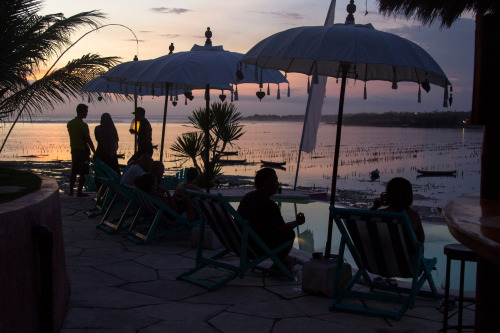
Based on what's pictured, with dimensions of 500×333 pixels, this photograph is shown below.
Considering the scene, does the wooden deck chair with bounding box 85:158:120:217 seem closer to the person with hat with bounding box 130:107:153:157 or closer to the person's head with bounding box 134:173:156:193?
the person's head with bounding box 134:173:156:193

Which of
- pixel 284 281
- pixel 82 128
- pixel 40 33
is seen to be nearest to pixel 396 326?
pixel 284 281

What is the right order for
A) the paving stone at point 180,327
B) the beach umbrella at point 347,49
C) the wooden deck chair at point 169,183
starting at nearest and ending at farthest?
the paving stone at point 180,327
the beach umbrella at point 347,49
the wooden deck chair at point 169,183

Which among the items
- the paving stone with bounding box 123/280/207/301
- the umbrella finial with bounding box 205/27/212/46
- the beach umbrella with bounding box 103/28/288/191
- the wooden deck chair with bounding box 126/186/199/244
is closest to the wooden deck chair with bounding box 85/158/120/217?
the wooden deck chair with bounding box 126/186/199/244

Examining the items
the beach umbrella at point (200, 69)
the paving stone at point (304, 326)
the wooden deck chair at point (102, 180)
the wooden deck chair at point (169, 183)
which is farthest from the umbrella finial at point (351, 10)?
the wooden deck chair at point (169, 183)

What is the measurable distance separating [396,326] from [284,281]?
1.34 m

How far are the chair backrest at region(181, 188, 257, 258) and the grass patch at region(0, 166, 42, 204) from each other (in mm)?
1219

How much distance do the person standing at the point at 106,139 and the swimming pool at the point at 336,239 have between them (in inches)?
98.8

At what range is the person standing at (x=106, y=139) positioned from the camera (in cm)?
989

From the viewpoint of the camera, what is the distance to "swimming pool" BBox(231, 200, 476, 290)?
6239mm

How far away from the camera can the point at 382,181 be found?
31.2 meters

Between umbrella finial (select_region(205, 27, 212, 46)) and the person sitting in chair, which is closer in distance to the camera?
the person sitting in chair

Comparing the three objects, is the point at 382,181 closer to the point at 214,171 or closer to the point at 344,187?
the point at 344,187

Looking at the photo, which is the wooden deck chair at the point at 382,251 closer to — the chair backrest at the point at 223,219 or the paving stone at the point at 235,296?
the paving stone at the point at 235,296

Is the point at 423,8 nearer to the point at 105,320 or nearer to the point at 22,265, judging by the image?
the point at 105,320
